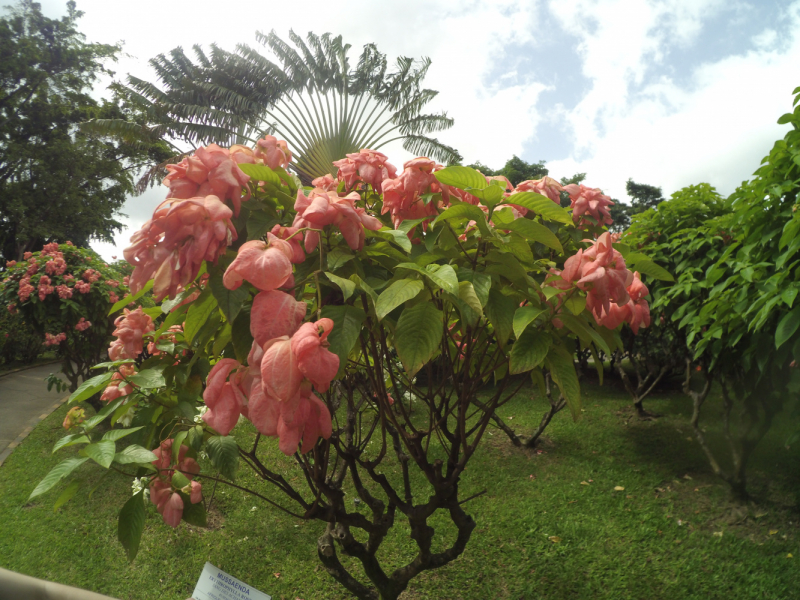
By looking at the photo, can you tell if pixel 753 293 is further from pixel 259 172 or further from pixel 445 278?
pixel 259 172

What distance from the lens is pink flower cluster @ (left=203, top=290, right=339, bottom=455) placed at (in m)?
0.46

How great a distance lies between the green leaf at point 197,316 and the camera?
0.70m

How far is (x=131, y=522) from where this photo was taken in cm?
87

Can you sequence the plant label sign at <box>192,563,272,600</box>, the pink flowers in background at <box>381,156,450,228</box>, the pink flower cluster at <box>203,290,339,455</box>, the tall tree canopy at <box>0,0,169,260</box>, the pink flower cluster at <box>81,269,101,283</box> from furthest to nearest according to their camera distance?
1. the tall tree canopy at <box>0,0,169,260</box>
2. the pink flower cluster at <box>81,269,101,283</box>
3. the plant label sign at <box>192,563,272,600</box>
4. the pink flowers in background at <box>381,156,450,228</box>
5. the pink flower cluster at <box>203,290,339,455</box>

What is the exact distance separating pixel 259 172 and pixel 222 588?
105 centimetres

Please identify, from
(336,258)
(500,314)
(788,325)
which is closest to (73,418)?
(336,258)

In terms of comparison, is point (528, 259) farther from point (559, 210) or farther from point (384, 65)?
point (384, 65)

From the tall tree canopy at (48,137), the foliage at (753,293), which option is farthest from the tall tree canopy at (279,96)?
the foliage at (753,293)

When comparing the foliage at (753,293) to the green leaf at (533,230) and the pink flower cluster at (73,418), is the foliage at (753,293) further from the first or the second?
the pink flower cluster at (73,418)

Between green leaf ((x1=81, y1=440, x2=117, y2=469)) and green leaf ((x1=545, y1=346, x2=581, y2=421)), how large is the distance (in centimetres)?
73

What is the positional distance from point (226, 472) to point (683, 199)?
13.0ft

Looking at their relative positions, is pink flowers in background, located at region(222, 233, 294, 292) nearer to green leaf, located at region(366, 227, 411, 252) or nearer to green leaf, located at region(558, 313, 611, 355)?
green leaf, located at region(366, 227, 411, 252)

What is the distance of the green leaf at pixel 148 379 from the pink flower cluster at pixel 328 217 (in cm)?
51

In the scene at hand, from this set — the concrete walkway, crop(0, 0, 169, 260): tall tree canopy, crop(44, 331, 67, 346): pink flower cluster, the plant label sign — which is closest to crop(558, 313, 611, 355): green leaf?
the plant label sign
